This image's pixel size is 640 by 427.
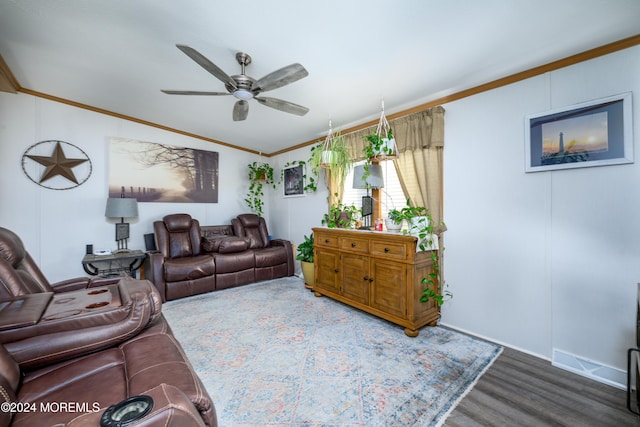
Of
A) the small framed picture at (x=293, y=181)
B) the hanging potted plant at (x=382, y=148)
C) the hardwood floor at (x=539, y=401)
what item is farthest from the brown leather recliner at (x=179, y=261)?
the hardwood floor at (x=539, y=401)

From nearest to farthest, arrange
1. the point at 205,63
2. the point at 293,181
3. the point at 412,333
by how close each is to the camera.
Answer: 1. the point at 205,63
2. the point at 412,333
3. the point at 293,181

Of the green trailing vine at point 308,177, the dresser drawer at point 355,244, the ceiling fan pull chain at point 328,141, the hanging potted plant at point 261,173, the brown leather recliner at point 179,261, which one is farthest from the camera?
the hanging potted plant at point 261,173

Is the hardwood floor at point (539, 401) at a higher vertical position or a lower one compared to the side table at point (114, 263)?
lower

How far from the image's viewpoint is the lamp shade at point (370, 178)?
9.80 feet

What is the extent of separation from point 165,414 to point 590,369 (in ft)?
9.12

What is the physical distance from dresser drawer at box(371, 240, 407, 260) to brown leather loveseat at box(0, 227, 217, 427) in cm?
198

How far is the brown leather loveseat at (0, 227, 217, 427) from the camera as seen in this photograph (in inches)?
31.2

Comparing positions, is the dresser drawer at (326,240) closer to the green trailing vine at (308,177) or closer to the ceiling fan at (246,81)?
the green trailing vine at (308,177)

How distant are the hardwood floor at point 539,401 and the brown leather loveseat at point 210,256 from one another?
332 cm

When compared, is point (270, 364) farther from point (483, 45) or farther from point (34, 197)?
point (34, 197)

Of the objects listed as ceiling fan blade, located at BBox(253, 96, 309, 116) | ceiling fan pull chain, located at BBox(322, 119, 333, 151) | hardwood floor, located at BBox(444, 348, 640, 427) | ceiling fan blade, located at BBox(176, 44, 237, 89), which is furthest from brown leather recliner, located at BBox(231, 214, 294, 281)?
hardwood floor, located at BBox(444, 348, 640, 427)

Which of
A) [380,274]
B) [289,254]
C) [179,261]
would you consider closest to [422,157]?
[380,274]

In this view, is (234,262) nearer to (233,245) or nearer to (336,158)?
(233,245)

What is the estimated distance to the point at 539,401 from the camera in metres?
1.67
